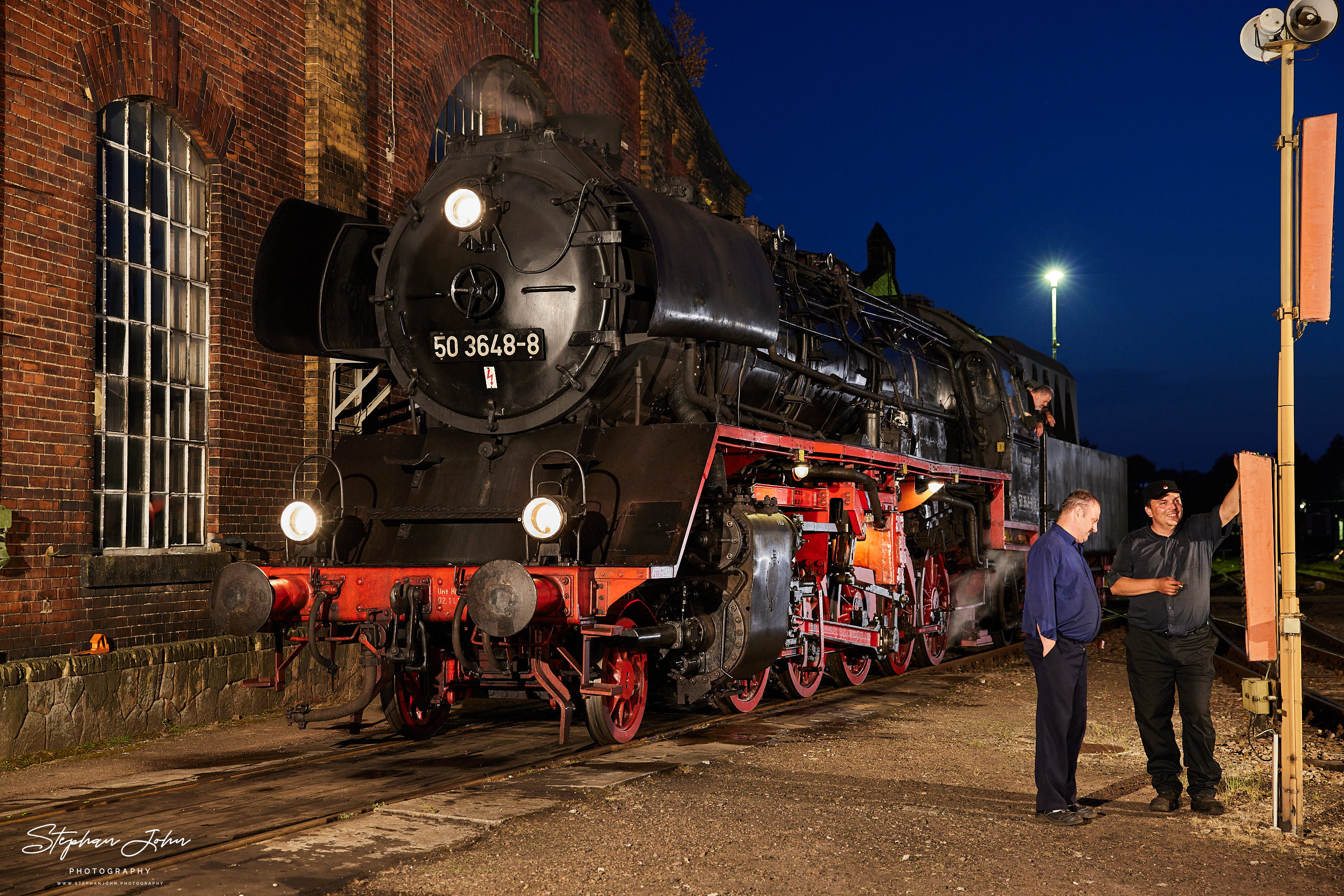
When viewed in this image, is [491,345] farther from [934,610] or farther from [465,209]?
[934,610]

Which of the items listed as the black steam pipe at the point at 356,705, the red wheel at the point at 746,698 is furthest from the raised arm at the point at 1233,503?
the black steam pipe at the point at 356,705

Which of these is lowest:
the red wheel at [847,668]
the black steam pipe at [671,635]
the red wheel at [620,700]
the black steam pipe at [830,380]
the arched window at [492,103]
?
the red wheel at [847,668]

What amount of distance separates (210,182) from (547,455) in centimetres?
404

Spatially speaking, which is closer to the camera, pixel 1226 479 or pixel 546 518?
pixel 546 518

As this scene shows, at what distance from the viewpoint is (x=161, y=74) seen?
8367 millimetres

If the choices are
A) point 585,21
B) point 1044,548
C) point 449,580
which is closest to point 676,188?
point 449,580

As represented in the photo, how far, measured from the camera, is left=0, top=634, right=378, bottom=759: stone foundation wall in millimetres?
7082

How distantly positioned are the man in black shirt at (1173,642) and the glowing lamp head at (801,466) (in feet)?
A: 8.23

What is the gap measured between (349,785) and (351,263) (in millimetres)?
3563

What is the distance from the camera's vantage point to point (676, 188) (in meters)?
7.65

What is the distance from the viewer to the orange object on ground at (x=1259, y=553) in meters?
5.37

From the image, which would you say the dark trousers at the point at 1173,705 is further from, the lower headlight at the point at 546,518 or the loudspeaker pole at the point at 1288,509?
the lower headlight at the point at 546,518

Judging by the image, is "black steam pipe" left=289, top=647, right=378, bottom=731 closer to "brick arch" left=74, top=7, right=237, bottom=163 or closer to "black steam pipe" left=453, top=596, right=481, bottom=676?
"black steam pipe" left=453, top=596, right=481, bottom=676

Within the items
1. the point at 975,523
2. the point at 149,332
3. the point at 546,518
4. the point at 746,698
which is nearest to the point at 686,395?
the point at 546,518
